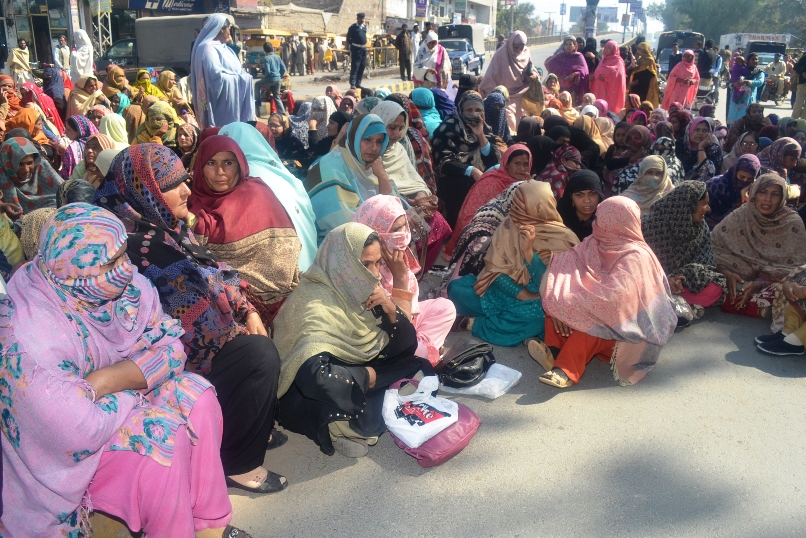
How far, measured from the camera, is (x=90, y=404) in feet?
6.51

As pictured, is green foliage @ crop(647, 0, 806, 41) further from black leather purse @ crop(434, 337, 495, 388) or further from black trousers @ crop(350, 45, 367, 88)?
black leather purse @ crop(434, 337, 495, 388)

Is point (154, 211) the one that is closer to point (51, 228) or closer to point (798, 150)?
point (51, 228)

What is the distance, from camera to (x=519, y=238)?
13.7ft

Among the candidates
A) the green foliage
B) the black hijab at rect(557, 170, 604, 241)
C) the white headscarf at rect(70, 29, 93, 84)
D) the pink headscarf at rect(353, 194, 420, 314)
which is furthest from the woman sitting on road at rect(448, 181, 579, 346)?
the green foliage

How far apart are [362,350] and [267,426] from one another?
59 centimetres

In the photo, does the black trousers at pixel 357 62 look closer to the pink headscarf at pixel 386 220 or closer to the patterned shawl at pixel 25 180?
the patterned shawl at pixel 25 180

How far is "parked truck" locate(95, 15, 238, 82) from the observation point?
58.7 ft

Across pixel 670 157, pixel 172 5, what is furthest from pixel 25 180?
pixel 172 5

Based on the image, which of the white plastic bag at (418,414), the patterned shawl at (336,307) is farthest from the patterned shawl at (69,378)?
the white plastic bag at (418,414)

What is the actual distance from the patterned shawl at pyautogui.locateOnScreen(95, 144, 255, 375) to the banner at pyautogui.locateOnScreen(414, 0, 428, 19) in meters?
44.0

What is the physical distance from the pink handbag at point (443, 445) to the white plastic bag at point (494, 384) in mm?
470

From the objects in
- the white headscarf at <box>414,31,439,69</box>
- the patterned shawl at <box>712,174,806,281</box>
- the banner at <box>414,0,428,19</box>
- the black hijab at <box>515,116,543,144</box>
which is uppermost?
the banner at <box>414,0,428,19</box>

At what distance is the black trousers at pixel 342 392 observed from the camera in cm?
280

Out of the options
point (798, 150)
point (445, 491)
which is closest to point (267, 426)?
point (445, 491)
